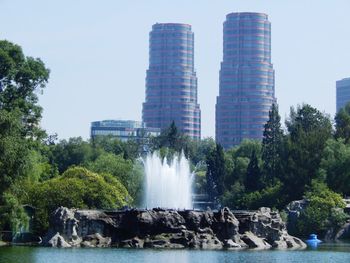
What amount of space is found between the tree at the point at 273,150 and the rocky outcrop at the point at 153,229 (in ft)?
113

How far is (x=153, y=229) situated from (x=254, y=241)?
6.67 m

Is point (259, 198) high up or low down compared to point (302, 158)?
down

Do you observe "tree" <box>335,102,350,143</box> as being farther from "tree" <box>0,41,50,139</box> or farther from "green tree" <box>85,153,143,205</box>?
"tree" <box>0,41,50,139</box>

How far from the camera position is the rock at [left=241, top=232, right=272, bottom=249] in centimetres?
7231

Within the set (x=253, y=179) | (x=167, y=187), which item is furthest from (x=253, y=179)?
(x=167, y=187)

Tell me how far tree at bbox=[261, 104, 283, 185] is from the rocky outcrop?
34.4 meters

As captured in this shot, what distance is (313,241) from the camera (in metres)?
83.9

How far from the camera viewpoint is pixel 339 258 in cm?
6166

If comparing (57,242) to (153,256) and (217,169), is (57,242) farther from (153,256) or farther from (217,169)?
(217,169)

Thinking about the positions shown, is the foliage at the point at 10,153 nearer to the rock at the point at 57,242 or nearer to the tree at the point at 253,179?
the rock at the point at 57,242

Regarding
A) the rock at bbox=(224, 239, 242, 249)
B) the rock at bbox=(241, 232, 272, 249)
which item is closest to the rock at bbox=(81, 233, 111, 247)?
the rock at bbox=(224, 239, 242, 249)

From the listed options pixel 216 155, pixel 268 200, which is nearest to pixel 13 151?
pixel 268 200

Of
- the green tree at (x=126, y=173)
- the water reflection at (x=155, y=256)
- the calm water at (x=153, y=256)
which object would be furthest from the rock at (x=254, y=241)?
the green tree at (x=126, y=173)

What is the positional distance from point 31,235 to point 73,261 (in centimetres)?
2321
